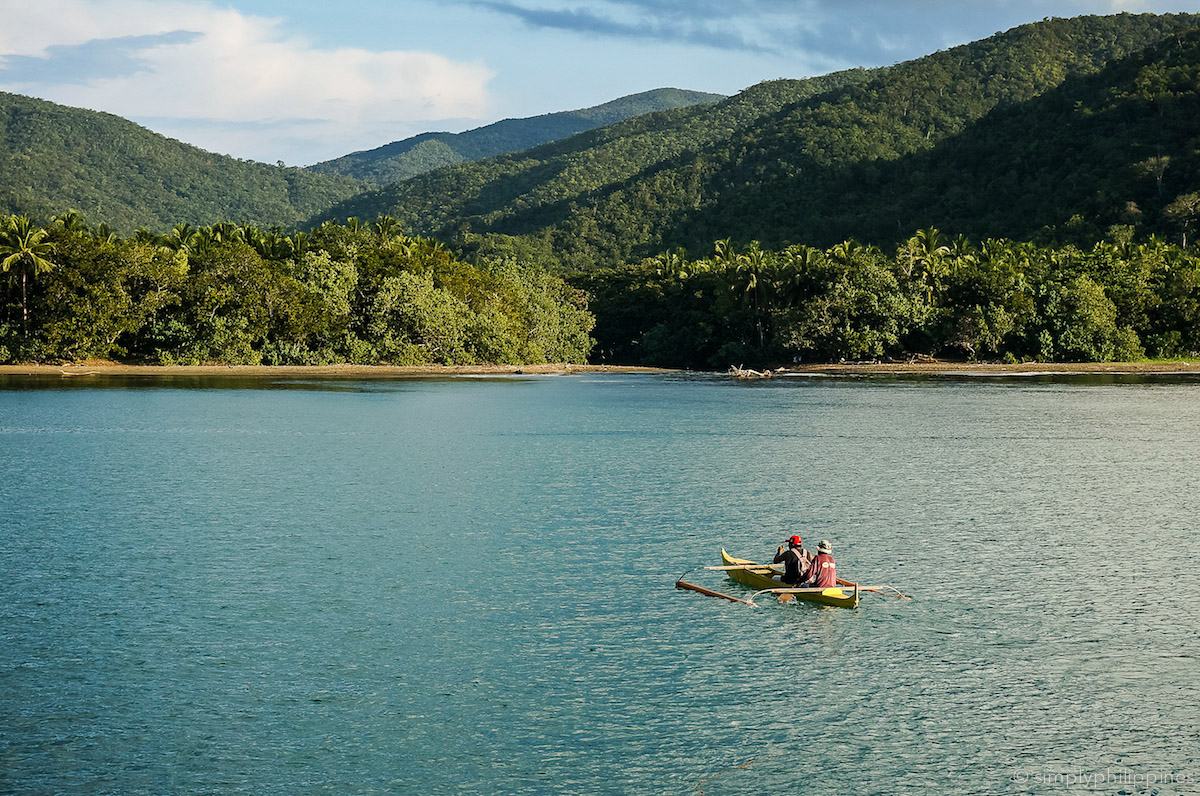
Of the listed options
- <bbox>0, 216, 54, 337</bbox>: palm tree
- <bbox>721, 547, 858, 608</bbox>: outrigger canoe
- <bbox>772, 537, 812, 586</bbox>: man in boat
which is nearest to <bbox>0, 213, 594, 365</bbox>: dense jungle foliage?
<bbox>0, 216, 54, 337</bbox>: palm tree

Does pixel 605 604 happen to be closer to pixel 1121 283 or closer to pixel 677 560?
pixel 677 560

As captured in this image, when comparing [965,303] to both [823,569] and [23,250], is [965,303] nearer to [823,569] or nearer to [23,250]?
[23,250]

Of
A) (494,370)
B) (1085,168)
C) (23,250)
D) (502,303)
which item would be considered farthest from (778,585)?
(1085,168)

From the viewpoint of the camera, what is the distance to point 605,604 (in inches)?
986

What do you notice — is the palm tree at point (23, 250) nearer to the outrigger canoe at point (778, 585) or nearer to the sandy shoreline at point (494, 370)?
the sandy shoreline at point (494, 370)

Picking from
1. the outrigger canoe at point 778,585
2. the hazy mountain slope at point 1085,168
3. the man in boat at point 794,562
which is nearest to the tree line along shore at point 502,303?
the hazy mountain slope at point 1085,168

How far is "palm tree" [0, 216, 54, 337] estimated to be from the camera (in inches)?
4048

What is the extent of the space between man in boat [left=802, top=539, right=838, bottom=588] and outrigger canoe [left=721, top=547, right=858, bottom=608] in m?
0.21

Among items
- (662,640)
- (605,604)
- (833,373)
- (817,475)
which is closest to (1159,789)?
(662,640)

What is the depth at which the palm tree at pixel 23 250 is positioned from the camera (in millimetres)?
102812

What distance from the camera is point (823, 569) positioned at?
2442 centimetres

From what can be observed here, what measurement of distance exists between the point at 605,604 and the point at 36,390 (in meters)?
82.1

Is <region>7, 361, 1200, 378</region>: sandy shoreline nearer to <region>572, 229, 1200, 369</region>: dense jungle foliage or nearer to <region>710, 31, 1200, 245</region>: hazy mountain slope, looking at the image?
<region>572, 229, 1200, 369</region>: dense jungle foliage

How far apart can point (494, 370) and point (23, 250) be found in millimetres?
59076
